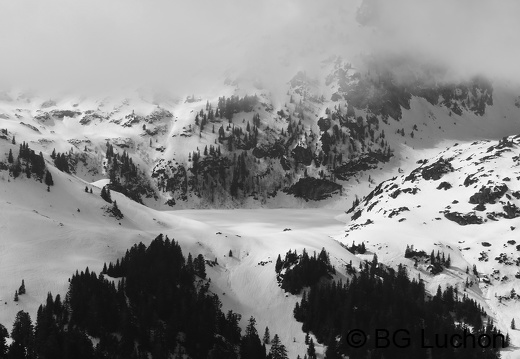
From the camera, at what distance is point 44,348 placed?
134125 mm

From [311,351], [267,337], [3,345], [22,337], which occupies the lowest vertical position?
[311,351]

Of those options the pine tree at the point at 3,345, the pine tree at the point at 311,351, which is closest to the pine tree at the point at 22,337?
the pine tree at the point at 3,345

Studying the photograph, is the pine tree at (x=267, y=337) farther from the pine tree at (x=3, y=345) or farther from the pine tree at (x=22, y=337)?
the pine tree at (x=3, y=345)

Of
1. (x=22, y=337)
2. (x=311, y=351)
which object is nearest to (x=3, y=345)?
(x=22, y=337)

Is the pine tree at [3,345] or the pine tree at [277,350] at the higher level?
the pine tree at [3,345]

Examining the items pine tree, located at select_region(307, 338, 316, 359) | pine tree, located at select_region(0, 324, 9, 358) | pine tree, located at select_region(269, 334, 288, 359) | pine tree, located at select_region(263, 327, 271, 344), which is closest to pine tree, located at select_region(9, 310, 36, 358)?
pine tree, located at select_region(0, 324, 9, 358)

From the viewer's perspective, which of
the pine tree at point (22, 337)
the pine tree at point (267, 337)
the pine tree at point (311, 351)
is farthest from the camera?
the pine tree at point (267, 337)

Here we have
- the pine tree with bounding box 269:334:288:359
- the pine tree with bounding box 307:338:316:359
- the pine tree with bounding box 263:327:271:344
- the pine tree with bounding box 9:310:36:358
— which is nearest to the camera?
the pine tree with bounding box 9:310:36:358

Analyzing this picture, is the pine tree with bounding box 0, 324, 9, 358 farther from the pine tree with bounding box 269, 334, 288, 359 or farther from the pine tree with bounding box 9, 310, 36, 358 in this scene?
the pine tree with bounding box 269, 334, 288, 359

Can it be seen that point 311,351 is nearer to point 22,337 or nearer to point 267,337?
point 267,337

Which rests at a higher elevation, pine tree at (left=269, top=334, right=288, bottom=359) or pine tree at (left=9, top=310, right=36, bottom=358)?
pine tree at (left=9, top=310, right=36, bottom=358)

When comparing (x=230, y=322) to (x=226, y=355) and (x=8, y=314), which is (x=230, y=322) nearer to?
(x=226, y=355)

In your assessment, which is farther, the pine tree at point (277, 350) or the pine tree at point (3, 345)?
the pine tree at point (277, 350)

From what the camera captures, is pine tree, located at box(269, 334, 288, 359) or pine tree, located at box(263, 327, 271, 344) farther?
pine tree, located at box(263, 327, 271, 344)
